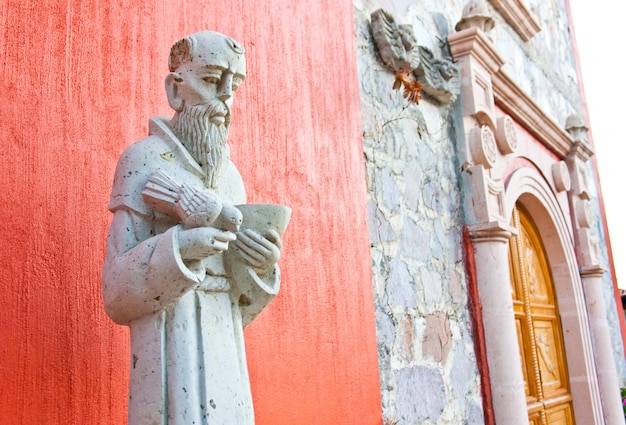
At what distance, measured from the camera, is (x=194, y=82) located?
138cm

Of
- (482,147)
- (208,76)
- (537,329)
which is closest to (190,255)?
(208,76)

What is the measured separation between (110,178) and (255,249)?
24.8 inches

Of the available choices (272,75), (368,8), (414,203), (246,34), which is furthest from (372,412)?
(368,8)

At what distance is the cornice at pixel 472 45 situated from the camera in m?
4.17

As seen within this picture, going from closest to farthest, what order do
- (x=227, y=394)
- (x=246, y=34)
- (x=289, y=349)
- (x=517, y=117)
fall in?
(x=227, y=394) < (x=289, y=349) < (x=246, y=34) < (x=517, y=117)

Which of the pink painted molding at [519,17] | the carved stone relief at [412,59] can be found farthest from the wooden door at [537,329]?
the pink painted molding at [519,17]

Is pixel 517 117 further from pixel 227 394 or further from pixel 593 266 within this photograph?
pixel 227 394

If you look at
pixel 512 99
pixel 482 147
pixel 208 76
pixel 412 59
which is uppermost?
pixel 512 99

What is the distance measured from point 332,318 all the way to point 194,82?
4.93ft

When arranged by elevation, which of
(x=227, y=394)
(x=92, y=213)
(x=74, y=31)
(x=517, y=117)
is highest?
(x=517, y=117)

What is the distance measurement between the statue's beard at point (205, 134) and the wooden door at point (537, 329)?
3.67 metres

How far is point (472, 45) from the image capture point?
164 inches

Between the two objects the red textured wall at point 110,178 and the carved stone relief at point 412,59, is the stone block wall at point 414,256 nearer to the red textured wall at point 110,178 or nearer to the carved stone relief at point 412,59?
the carved stone relief at point 412,59

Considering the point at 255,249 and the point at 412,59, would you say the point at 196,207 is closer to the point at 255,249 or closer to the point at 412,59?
the point at 255,249
